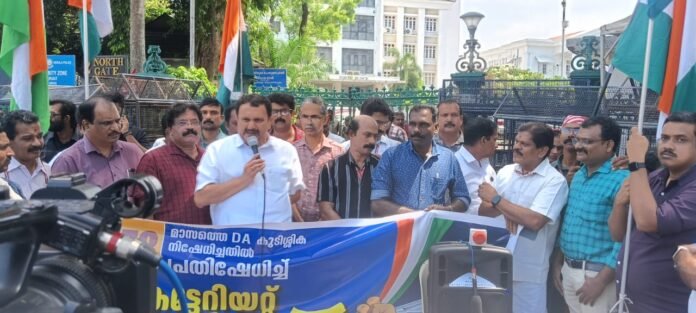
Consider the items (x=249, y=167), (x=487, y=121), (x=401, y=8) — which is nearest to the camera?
(x=249, y=167)

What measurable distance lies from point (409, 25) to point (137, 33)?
68.0 metres

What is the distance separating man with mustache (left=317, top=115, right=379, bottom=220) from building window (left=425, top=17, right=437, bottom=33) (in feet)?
256

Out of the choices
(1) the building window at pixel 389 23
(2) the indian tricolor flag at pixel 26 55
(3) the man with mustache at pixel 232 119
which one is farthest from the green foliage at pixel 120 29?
(1) the building window at pixel 389 23

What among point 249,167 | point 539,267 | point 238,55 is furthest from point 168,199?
point 238,55

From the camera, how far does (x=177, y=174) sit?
4.50 metres

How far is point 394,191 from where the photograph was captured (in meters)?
4.59

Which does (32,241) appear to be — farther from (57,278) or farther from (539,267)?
(539,267)

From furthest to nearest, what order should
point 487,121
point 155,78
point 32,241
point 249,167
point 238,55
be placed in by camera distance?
point 155,78 < point 238,55 < point 487,121 < point 249,167 < point 32,241

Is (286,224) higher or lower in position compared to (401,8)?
lower

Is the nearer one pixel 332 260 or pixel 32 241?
pixel 32 241

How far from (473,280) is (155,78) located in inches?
378

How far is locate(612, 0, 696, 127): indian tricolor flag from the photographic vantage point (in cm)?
396

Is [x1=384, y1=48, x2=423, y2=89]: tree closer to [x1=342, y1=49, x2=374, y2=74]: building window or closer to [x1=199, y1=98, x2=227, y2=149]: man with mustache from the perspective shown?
[x1=342, y1=49, x2=374, y2=74]: building window

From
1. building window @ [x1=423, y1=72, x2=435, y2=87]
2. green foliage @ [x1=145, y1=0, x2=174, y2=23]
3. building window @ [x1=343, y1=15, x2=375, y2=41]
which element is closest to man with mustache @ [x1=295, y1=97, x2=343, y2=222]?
green foliage @ [x1=145, y1=0, x2=174, y2=23]
